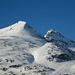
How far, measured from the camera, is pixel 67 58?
4604 inches

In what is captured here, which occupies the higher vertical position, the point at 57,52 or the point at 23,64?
the point at 57,52

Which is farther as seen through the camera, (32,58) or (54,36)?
(54,36)

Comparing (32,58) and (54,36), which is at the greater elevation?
(54,36)

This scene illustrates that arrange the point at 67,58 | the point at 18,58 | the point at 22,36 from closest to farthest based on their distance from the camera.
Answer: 1. the point at 18,58
2. the point at 67,58
3. the point at 22,36

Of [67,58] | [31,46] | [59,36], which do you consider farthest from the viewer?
[59,36]

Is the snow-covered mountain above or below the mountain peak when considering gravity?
below

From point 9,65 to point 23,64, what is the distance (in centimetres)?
536

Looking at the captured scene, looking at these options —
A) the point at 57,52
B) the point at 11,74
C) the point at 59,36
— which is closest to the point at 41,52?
the point at 57,52

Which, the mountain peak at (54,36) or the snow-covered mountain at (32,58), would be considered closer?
the snow-covered mountain at (32,58)

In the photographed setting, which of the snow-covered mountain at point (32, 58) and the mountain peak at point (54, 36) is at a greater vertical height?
the mountain peak at point (54, 36)

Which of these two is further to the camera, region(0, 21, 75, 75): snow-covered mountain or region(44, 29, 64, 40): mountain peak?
region(44, 29, 64, 40): mountain peak

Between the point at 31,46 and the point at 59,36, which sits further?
the point at 59,36

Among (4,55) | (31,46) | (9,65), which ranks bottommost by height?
(9,65)

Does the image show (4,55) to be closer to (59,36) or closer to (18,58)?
(18,58)
